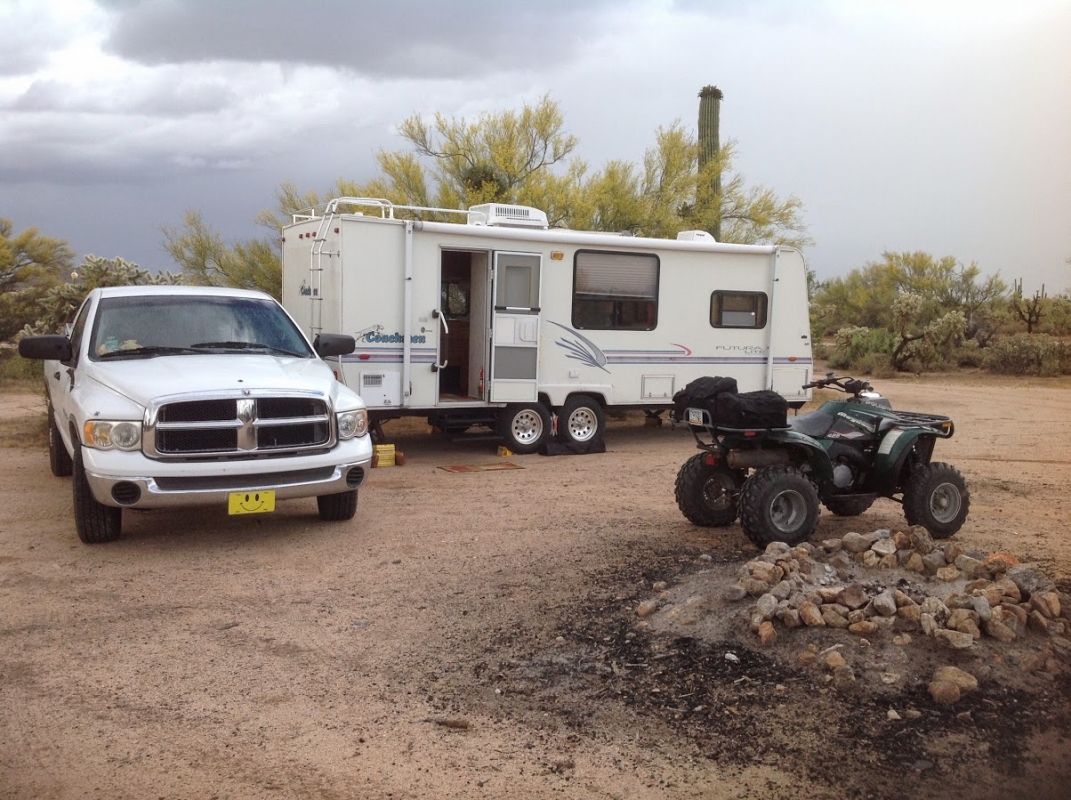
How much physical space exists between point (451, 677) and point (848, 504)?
4078 mm

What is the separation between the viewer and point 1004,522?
8211 mm

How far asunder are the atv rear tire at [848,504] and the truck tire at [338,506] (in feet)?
11.7

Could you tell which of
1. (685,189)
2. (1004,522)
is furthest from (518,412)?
(685,189)

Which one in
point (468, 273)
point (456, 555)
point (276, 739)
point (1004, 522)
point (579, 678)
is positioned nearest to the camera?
point (276, 739)

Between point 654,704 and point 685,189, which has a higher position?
point 685,189

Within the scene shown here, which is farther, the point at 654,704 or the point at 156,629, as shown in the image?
the point at 156,629

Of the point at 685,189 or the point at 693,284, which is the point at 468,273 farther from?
the point at 685,189

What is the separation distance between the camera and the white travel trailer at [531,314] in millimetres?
11172

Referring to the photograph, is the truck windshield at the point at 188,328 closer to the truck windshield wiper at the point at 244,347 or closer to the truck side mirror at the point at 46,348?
the truck windshield wiper at the point at 244,347

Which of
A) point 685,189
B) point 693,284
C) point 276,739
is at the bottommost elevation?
point 276,739

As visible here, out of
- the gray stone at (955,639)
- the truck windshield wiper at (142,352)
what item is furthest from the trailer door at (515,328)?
the gray stone at (955,639)

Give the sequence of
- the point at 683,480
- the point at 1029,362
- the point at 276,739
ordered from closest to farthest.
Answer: the point at 276,739
the point at 683,480
the point at 1029,362

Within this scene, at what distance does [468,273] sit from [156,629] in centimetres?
821

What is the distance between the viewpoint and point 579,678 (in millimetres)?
4746
